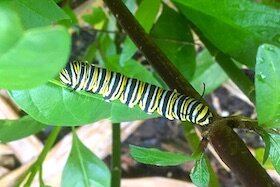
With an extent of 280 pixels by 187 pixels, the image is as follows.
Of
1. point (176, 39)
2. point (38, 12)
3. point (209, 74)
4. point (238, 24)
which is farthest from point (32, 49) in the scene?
point (209, 74)

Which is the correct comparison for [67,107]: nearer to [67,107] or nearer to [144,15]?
[67,107]

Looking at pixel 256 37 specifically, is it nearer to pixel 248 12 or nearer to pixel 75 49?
pixel 248 12

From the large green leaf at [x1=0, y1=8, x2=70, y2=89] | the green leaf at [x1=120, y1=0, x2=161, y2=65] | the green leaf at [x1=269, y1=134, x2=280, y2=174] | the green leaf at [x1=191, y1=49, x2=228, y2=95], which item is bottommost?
the green leaf at [x1=191, y1=49, x2=228, y2=95]

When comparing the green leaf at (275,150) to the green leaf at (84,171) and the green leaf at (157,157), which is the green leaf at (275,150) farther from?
the green leaf at (84,171)

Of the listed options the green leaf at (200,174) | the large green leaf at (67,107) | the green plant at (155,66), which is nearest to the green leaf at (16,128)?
the green plant at (155,66)

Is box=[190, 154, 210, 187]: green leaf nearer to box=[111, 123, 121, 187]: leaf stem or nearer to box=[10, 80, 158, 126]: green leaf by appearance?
box=[10, 80, 158, 126]: green leaf

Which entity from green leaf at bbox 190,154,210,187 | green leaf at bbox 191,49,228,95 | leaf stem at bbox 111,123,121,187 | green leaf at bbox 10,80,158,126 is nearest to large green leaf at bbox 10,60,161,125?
green leaf at bbox 10,80,158,126

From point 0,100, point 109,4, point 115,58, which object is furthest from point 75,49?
point 109,4
